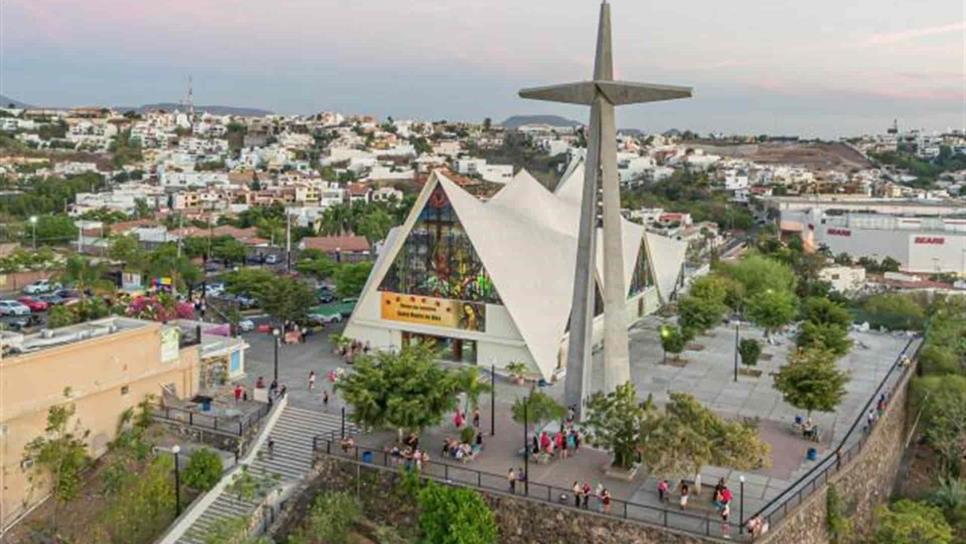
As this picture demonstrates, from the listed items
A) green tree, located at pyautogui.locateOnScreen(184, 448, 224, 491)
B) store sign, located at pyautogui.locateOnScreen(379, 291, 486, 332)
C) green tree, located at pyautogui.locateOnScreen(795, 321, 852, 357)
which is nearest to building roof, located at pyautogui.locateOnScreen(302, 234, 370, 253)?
store sign, located at pyautogui.locateOnScreen(379, 291, 486, 332)

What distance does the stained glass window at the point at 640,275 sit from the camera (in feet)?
132

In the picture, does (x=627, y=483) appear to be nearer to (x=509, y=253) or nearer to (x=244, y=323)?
(x=509, y=253)

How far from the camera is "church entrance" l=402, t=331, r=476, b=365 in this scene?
3020 centimetres

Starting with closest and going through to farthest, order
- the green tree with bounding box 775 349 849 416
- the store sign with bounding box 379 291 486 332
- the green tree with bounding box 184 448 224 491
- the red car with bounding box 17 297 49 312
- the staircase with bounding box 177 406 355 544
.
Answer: the staircase with bounding box 177 406 355 544 → the green tree with bounding box 184 448 224 491 → the green tree with bounding box 775 349 849 416 → the store sign with bounding box 379 291 486 332 → the red car with bounding box 17 297 49 312

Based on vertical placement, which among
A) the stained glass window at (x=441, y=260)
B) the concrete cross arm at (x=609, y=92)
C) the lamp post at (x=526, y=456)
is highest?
the concrete cross arm at (x=609, y=92)

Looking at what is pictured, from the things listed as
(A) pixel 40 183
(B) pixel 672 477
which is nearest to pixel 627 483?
(B) pixel 672 477

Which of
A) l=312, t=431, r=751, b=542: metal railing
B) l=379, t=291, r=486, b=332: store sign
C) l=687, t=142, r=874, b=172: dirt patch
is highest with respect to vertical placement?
l=687, t=142, r=874, b=172: dirt patch

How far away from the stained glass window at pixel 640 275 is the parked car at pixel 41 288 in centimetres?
3032

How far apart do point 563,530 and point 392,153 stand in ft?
438

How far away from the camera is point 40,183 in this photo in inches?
3556

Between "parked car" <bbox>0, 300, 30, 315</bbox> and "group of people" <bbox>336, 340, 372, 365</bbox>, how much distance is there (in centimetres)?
1661

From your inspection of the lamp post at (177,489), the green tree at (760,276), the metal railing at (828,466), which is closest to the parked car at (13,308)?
the lamp post at (177,489)

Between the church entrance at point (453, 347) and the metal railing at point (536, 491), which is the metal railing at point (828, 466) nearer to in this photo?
the metal railing at point (536, 491)

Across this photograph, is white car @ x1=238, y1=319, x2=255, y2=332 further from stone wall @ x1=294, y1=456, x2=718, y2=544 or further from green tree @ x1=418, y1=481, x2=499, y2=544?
green tree @ x1=418, y1=481, x2=499, y2=544
